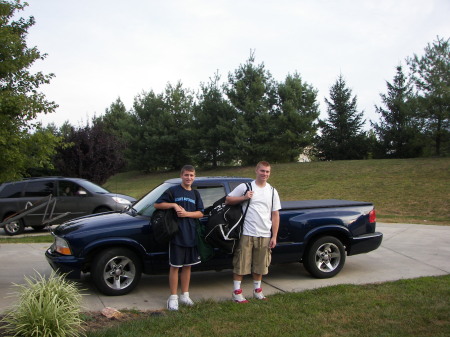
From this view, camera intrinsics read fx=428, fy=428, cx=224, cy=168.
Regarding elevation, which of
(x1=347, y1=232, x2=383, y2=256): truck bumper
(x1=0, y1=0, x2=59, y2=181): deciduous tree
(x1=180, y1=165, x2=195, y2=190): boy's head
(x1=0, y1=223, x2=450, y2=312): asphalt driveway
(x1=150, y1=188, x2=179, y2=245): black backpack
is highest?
(x1=0, y1=0, x2=59, y2=181): deciduous tree

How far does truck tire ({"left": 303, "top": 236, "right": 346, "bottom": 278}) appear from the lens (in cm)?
638

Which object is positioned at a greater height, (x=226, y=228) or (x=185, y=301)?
(x=226, y=228)

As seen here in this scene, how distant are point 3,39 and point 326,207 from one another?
211 inches

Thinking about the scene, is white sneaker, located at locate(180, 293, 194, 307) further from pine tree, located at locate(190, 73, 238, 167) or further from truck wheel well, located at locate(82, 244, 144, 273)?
pine tree, located at locate(190, 73, 238, 167)

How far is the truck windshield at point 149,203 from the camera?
19.4 ft

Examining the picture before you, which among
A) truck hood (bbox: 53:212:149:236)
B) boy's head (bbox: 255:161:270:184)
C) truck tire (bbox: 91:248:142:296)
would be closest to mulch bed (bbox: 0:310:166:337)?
truck tire (bbox: 91:248:142:296)

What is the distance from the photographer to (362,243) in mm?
6680

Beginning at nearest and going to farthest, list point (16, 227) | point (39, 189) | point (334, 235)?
point (334, 235) < point (16, 227) < point (39, 189)

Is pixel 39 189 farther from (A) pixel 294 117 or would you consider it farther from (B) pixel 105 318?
(A) pixel 294 117

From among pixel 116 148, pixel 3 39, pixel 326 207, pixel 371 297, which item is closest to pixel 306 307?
pixel 371 297

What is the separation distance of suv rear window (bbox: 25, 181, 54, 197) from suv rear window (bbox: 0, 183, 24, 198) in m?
0.22

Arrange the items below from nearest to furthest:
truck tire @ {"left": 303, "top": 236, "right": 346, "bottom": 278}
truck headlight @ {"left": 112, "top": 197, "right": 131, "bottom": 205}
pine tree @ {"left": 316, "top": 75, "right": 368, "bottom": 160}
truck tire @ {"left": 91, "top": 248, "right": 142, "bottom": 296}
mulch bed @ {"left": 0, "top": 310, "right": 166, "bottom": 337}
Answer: mulch bed @ {"left": 0, "top": 310, "right": 166, "bottom": 337}, truck tire @ {"left": 91, "top": 248, "right": 142, "bottom": 296}, truck tire @ {"left": 303, "top": 236, "right": 346, "bottom": 278}, truck headlight @ {"left": 112, "top": 197, "right": 131, "bottom": 205}, pine tree @ {"left": 316, "top": 75, "right": 368, "bottom": 160}

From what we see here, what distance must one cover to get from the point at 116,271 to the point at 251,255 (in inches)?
69.5

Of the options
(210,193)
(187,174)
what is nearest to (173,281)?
(187,174)
